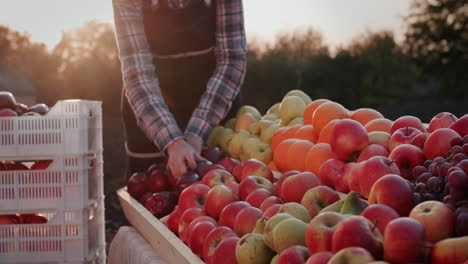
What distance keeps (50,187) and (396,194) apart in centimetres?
161

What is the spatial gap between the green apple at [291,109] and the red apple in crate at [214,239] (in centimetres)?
156

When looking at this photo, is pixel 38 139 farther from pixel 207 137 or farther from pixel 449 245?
pixel 449 245

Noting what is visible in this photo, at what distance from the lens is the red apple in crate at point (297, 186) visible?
2.09 metres

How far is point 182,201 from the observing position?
2541 mm

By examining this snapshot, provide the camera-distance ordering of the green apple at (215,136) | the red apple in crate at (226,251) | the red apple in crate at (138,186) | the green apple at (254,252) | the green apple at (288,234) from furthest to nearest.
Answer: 1. the green apple at (215,136)
2. the red apple in crate at (138,186)
3. the red apple in crate at (226,251)
4. the green apple at (254,252)
5. the green apple at (288,234)

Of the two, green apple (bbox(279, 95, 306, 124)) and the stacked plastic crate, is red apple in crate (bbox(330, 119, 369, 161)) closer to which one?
the stacked plastic crate

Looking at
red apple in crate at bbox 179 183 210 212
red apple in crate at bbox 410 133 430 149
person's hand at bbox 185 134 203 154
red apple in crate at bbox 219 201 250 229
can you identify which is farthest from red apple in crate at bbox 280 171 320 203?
person's hand at bbox 185 134 203 154

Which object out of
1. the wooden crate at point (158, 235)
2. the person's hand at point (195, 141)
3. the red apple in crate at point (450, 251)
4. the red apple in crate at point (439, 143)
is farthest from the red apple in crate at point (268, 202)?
the person's hand at point (195, 141)

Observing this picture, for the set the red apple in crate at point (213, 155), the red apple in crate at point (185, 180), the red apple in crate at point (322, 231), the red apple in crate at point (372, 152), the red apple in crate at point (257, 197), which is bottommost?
the red apple in crate at point (185, 180)

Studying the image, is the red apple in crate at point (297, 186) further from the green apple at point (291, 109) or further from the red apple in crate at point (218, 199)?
the green apple at point (291, 109)

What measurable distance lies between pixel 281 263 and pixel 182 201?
1.12m

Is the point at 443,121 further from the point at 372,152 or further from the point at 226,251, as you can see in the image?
the point at 226,251

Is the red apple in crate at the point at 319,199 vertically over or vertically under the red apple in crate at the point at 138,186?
over

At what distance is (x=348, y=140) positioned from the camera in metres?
2.18
